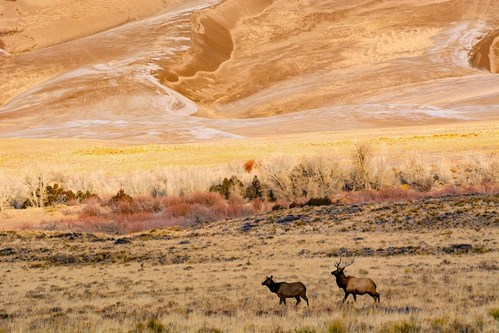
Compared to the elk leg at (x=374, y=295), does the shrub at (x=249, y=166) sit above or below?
above

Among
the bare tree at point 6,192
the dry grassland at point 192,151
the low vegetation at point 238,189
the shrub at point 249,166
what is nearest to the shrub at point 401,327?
the low vegetation at point 238,189

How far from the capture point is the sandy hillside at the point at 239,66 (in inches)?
3775

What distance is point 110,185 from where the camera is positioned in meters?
36.0

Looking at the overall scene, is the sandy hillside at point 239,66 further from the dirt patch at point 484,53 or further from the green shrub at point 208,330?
the green shrub at point 208,330

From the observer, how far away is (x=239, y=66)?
147375 mm

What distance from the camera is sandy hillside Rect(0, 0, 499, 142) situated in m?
95.9

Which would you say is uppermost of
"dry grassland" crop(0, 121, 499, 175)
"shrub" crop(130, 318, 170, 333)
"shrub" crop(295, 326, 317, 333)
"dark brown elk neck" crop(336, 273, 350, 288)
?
"dry grassland" crop(0, 121, 499, 175)

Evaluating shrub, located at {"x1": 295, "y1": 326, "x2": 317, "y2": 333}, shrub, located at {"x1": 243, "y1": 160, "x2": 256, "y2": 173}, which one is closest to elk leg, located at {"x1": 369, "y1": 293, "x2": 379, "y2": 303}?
shrub, located at {"x1": 295, "y1": 326, "x2": 317, "y2": 333}

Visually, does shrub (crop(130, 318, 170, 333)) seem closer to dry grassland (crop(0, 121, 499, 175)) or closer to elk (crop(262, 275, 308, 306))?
elk (crop(262, 275, 308, 306))

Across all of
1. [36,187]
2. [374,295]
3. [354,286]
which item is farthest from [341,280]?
[36,187]

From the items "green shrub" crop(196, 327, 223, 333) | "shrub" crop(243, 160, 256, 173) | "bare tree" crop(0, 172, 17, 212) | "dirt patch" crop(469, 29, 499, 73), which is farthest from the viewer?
"dirt patch" crop(469, 29, 499, 73)

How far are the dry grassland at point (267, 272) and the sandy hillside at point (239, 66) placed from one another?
5834 centimetres

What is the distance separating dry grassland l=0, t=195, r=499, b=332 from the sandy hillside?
58338 mm

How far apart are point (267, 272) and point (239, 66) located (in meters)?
134
